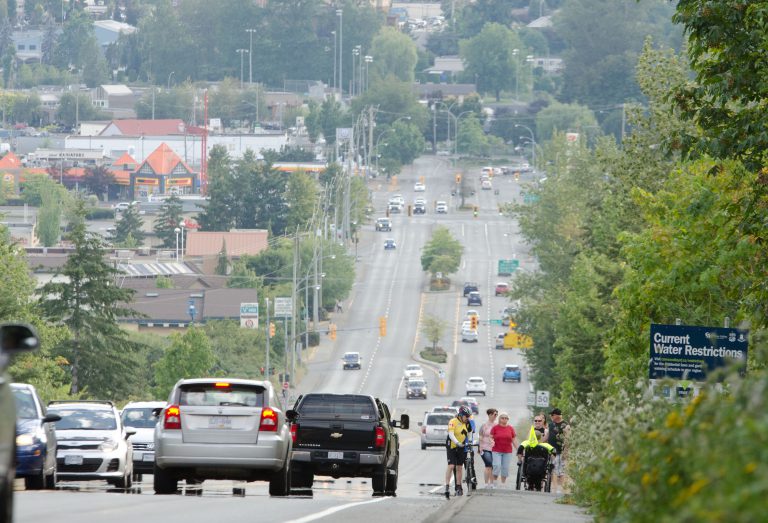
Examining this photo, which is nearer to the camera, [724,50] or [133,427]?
[724,50]

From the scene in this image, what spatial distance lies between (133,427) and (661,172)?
2053 centimetres

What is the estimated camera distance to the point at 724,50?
2148 cm

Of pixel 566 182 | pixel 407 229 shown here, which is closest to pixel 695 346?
pixel 566 182

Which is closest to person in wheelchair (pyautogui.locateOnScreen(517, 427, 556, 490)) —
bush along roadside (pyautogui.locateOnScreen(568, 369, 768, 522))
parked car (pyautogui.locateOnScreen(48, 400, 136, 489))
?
parked car (pyautogui.locateOnScreen(48, 400, 136, 489))

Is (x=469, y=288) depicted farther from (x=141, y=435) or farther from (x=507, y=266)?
(x=141, y=435)

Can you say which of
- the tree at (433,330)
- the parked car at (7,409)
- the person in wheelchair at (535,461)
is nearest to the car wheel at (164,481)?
the person in wheelchair at (535,461)

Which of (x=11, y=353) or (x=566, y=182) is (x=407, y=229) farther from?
(x=11, y=353)

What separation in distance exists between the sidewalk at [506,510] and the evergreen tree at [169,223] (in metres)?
161

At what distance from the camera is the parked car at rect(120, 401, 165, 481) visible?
30.2 m

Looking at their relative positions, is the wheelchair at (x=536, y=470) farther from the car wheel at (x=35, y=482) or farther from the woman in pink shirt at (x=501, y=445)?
the car wheel at (x=35, y=482)

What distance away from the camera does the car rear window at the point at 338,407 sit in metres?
25.4

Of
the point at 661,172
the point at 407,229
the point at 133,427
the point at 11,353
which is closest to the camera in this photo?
the point at 11,353

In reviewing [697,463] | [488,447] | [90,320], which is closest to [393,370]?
[90,320]

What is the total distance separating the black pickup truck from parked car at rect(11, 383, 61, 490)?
190 inches
